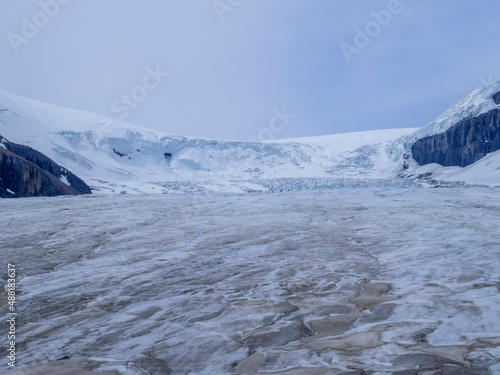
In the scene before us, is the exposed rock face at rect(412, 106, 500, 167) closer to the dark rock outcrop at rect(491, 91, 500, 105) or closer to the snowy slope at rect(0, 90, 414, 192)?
the dark rock outcrop at rect(491, 91, 500, 105)

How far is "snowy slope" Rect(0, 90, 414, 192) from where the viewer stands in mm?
44219

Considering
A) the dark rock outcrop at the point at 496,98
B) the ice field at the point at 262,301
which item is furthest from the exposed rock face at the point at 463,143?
the ice field at the point at 262,301

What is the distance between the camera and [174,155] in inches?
1988

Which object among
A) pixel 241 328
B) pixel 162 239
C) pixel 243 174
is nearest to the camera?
pixel 241 328

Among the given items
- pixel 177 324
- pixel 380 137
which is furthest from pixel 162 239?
pixel 380 137

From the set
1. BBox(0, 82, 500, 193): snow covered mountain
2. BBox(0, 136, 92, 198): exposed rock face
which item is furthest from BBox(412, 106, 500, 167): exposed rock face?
BBox(0, 136, 92, 198): exposed rock face

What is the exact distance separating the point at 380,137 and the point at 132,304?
62.8m

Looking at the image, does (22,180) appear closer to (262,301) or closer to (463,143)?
(262,301)

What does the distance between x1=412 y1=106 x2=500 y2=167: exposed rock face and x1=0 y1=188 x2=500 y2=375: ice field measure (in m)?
42.9

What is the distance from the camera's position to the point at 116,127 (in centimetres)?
5119

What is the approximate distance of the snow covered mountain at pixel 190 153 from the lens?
4212 centimetres

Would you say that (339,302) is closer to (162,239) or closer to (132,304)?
(132,304)

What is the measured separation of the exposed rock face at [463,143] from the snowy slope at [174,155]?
4881 mm

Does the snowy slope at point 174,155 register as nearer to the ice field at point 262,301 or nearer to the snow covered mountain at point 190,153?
the snow covered mountain at point 190,153
